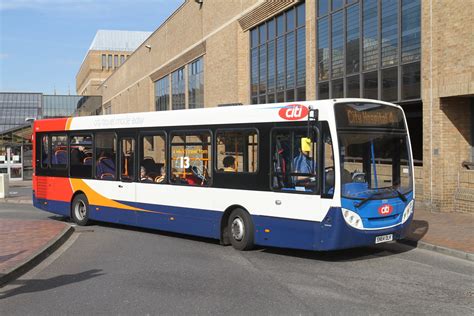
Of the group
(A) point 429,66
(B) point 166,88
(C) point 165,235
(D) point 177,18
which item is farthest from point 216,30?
(C) point 165,235

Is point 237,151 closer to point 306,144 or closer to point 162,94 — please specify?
point 306,144

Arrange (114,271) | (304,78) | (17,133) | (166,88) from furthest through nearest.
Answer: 1. (166,88)
2. (17,133)
3. (304,78)
4. (114,271)

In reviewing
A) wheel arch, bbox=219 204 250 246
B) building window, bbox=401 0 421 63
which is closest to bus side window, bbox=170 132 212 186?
wheel arch, bbox=219 204 250 246

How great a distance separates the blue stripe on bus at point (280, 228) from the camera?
7.98 meters

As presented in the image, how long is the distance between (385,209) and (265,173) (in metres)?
2.08

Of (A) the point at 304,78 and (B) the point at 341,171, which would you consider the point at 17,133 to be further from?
(B) the point at 341,171

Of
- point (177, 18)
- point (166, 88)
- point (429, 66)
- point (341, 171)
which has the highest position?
point (177, 18)

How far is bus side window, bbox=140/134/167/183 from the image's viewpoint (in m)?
11.2

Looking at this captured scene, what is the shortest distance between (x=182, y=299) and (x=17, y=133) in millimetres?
31995

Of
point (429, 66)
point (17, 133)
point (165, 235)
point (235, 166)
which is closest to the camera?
point (235, 166)

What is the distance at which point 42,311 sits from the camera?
5.79m

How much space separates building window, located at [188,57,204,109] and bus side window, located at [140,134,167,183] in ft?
69.8

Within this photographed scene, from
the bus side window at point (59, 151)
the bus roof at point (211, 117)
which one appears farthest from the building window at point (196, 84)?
the bus roof at point (211, 117)

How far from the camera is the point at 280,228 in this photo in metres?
8.70
